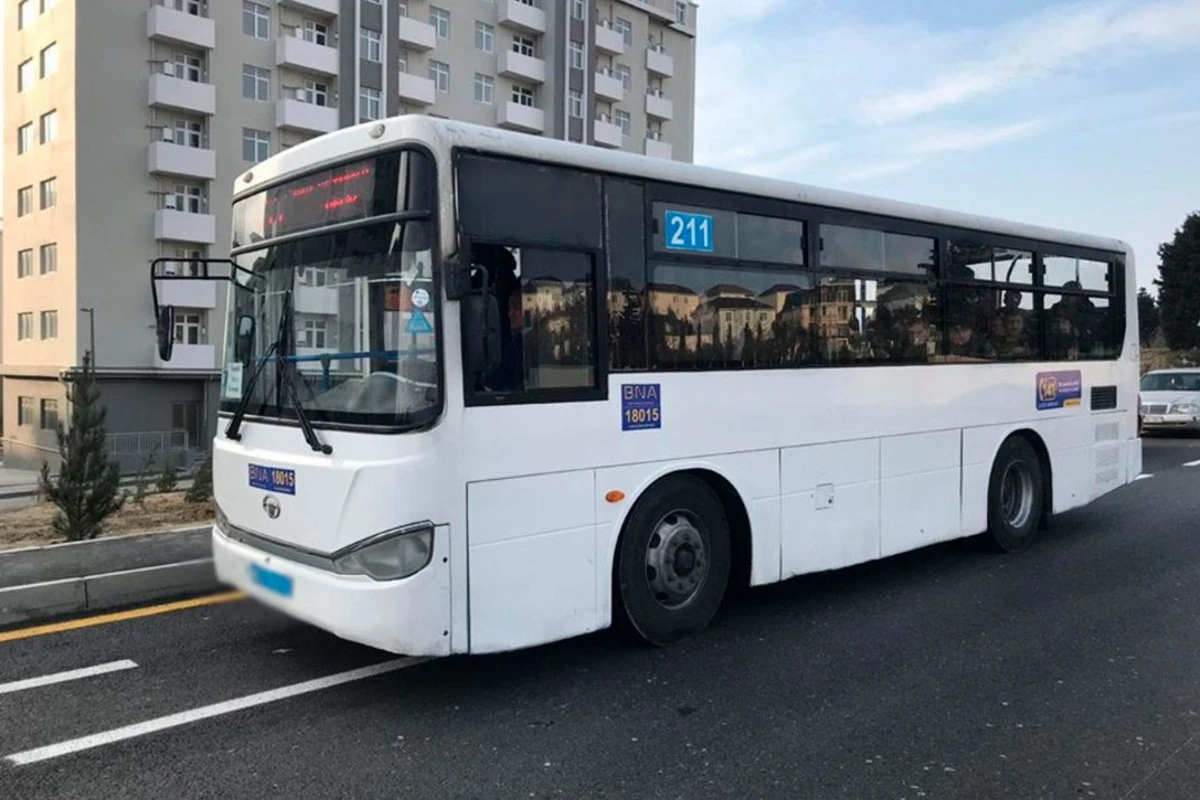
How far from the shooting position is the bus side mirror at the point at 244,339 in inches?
219

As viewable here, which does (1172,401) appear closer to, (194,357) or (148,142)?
(194,357)

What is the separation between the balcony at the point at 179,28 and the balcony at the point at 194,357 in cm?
1250

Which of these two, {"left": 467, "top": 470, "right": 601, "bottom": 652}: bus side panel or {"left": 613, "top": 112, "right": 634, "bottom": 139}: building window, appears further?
{"left": 613, "top": 112, "right": 634, "bottom": 139}: building window

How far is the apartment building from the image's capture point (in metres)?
37.8

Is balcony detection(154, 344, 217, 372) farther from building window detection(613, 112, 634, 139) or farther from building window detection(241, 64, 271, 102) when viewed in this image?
building window detection(613, 112, 634, 139)

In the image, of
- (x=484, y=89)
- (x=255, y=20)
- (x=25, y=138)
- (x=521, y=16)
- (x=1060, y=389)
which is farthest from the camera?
(x=521, y=16)

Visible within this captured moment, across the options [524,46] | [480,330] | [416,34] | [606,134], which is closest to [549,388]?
[480,330]

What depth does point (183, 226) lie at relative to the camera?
3891 cm

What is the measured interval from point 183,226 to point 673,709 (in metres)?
39.4

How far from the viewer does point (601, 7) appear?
55219 mm

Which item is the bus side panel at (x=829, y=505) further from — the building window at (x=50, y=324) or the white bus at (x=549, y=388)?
the building window at (x=50, y=324)

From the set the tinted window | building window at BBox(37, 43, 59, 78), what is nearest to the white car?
the tinted window

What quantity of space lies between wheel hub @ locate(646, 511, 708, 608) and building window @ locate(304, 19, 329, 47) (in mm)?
42455

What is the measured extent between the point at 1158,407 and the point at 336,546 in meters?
22.2
